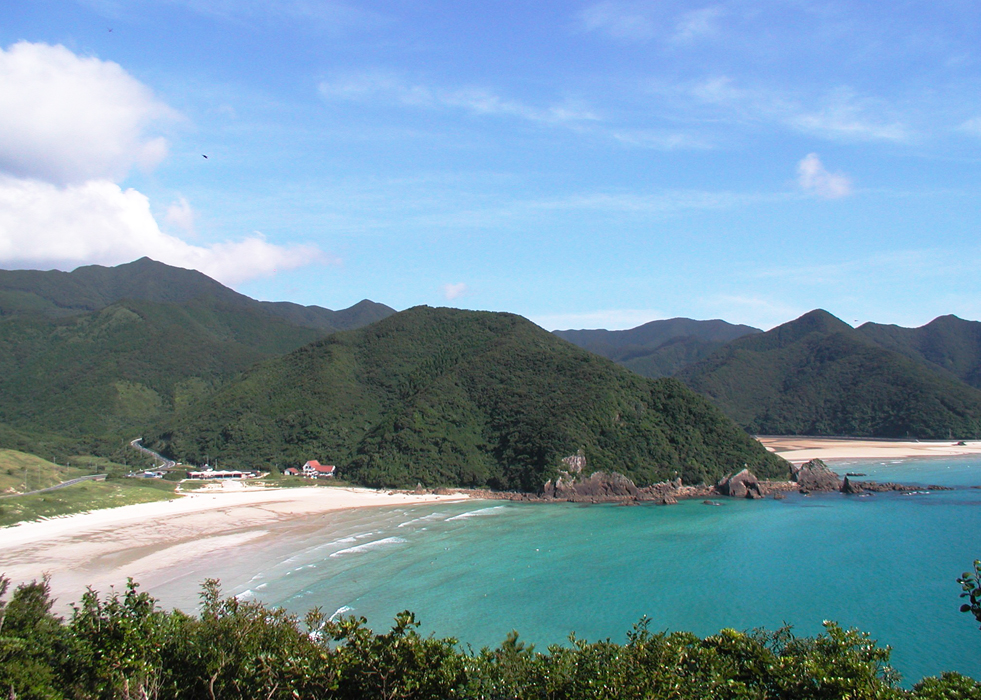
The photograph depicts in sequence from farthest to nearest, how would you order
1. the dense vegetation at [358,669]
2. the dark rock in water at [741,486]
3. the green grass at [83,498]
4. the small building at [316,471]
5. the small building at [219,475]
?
the small building at [316,471], the small building at [219,475], the dark rock in water at [741,486], the green grass at [83,498], the dense vegetation at [358,669]

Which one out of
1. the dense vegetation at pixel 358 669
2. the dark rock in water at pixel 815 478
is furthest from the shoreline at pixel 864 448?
the dense vegetation at pixel 358 669

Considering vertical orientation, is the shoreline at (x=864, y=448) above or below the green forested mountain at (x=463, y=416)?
below

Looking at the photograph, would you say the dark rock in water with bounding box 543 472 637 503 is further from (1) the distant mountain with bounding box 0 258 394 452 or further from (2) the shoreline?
(1) the distant mountain with bounding box 0 258 394 452

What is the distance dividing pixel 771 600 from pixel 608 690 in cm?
2774

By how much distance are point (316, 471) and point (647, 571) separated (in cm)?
5511

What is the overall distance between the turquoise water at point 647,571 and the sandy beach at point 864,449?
168 feet

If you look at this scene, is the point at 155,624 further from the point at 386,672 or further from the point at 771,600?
the point at 771,600

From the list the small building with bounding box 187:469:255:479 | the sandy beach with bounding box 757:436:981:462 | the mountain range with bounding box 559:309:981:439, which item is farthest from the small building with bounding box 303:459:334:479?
the mountain range with bounding box 559:309:981:439

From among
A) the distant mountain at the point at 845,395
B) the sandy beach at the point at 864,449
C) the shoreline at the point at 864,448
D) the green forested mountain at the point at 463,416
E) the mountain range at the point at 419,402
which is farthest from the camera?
the distant mountain at the point at 845,395

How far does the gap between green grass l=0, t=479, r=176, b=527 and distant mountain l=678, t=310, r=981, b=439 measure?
484ft

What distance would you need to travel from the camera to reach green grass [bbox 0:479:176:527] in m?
52.2

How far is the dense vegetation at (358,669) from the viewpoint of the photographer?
1409cm

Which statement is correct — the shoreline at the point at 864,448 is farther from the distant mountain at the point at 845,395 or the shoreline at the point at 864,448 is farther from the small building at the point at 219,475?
the small building at the point at 219,475

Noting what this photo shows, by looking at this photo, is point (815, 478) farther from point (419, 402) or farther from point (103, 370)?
point (103, 370)
